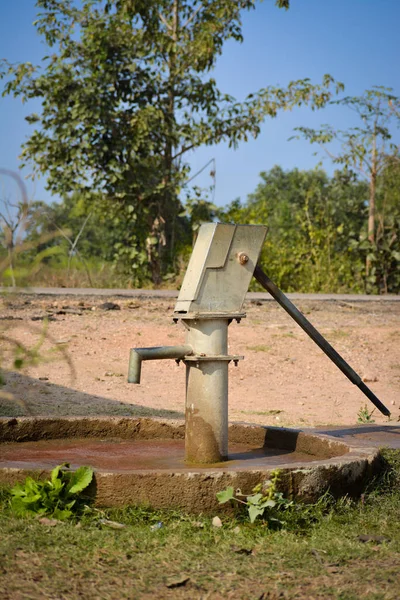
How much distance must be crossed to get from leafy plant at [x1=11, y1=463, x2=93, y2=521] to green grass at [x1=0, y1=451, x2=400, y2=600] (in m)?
0.06

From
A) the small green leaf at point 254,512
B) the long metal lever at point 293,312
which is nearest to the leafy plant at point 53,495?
the small green leaf at point 254,512

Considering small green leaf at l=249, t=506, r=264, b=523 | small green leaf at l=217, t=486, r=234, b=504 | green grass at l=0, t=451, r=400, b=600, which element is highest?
small green leaf at l=217, t=486, r=234, b=504

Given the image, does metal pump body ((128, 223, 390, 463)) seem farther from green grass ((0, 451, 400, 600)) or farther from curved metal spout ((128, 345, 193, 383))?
green grass ((0, 451, 400, 600))

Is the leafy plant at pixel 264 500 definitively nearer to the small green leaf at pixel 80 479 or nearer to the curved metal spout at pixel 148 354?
the small green leaf at pixel 80 479

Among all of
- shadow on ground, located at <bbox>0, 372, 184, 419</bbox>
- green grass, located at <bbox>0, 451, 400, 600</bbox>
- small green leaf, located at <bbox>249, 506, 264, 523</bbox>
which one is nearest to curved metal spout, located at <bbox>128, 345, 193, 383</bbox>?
green grass, located at <bbox>0, 451, 400, 600</bbox>

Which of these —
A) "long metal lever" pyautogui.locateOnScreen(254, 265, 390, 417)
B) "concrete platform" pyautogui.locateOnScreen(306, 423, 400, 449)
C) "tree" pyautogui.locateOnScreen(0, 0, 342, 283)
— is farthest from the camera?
"tree" pyautogui.locateOnScreen(0, 0, 342, 283)

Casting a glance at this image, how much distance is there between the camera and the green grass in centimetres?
245

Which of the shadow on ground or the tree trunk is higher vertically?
the tree trunk

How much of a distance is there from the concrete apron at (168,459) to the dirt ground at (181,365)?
1.02 m

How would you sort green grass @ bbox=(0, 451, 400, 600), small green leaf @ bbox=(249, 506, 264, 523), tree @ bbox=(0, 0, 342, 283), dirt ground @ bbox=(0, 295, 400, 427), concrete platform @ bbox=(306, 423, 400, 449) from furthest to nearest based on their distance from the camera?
tree @ bbox=(0, 0, 342, 283) → dirt ground @ bbox=(0, 295, 400, 427) → concrete platform @ bbox=(306, 423, 400, 449) → small green leaf @ bbox=(249, 506, 264, 523) → green grass @ bbox=(0, 451, 400, 600)

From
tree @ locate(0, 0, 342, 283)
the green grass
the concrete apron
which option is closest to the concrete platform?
the concrete apron

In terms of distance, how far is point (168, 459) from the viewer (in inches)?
147

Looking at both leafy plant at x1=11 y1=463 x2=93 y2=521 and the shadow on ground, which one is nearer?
leafy plant at x1=11 y1=463 x2=93 y2=521

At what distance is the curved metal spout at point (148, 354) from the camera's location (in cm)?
341
